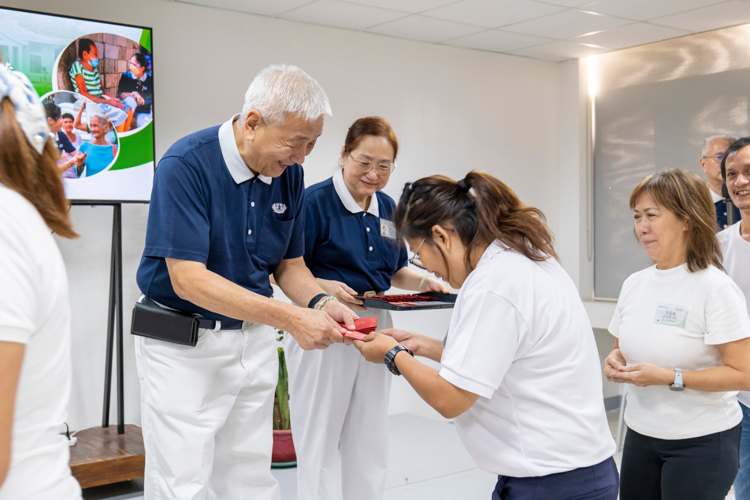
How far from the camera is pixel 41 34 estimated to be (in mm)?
3225

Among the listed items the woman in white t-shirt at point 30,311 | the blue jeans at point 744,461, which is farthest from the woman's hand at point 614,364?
the woman in white t-shirt at point 30,311

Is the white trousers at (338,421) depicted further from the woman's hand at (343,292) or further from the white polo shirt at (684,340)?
the white polo shirt at (684,340)

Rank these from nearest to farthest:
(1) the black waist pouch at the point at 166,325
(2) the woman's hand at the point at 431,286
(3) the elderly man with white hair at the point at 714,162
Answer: (1) the black waist pouch at the point at 166,325
(2) the woman's hand at the point at 431,286
(3) the elderly man with white hair at the point at 714,162

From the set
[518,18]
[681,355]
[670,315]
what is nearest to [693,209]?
[670,315]

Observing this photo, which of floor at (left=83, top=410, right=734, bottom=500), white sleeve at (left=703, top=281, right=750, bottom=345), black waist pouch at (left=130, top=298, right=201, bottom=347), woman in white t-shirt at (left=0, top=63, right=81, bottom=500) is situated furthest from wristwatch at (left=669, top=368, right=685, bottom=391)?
floor at (left=83, top=410, right=734, bottom=500)

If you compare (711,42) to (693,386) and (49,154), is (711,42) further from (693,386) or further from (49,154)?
(49,154)

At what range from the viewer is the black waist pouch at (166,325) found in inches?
70.1

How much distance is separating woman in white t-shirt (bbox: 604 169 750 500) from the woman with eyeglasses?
0.92m

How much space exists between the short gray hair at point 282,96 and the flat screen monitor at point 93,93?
178 cm

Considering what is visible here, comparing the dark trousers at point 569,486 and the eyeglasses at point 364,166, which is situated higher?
the eyeglasses at point 364,166

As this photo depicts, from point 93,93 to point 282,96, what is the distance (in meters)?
1.91

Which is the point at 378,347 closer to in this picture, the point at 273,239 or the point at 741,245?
the point at 273,239

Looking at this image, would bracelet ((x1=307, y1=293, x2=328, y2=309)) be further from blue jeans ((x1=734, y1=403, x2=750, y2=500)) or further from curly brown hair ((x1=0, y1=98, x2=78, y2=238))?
blue jeans ((x1=734, y1=403, x2=750, y2=500))

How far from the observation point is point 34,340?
0.88 meters
